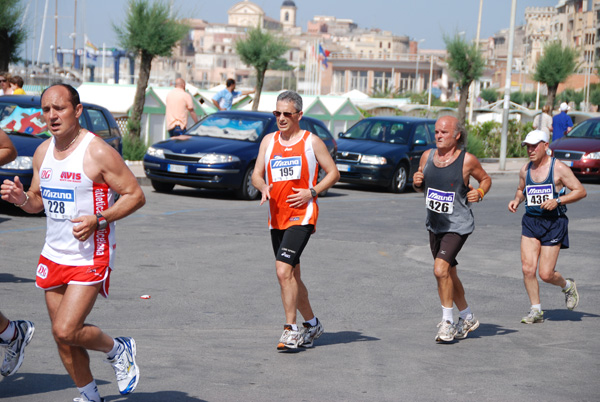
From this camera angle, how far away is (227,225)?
551 inches

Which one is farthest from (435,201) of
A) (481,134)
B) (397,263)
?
(481,134)

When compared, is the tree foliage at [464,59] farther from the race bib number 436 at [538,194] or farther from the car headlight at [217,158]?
the race bib number 436 at [538,194]

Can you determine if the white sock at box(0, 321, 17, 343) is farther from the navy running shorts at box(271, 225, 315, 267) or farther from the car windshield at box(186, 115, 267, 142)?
the car windshield at box(186, 115, 267, 142)

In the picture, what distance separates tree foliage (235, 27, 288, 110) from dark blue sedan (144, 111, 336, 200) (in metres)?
17.6

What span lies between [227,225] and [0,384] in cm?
846

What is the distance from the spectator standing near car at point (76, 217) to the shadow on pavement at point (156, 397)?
0.30 m

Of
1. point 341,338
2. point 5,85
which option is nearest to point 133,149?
point 5,85

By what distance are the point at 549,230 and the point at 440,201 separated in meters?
1.43

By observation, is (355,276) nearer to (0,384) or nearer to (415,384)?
(415,384)

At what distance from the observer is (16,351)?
219 inches

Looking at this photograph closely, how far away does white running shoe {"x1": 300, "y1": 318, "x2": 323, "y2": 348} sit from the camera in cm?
702

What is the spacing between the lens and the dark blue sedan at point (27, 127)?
13.8 metres

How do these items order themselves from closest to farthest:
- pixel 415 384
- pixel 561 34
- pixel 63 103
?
pixel 63 103
pixel 415 384
pixel 561 34

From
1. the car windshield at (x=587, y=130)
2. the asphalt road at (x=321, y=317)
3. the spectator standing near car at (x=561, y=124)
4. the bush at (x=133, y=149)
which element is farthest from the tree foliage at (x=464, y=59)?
the asphalt road at (x=321, y=317)
